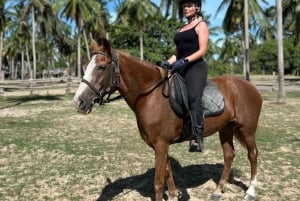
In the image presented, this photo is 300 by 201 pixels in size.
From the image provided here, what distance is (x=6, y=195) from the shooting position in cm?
594

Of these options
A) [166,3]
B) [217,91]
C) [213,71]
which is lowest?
[213,71]

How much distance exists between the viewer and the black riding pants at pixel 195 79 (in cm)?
464

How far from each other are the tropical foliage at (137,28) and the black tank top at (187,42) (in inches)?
879

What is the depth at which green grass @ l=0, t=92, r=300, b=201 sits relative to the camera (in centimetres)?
599

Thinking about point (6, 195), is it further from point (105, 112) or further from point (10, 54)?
point (10, 54)

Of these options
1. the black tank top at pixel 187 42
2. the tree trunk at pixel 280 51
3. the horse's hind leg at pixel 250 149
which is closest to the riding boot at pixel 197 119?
the black tank top at pixel 187 42

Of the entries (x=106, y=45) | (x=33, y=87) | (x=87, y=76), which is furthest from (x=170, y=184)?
(x=33, y=87)

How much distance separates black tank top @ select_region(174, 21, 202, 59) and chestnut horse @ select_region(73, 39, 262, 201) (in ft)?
1.25

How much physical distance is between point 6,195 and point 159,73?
10.2ft

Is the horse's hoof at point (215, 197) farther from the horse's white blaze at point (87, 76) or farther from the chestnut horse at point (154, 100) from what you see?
the horse's white blaze at point (87, 76)

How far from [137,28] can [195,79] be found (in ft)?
130

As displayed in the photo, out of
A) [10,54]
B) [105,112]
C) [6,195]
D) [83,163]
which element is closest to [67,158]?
[83,163]

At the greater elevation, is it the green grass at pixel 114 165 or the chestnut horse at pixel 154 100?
the chestnut horse at pixel 154 100

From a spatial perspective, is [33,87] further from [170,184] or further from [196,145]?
[196,145]
